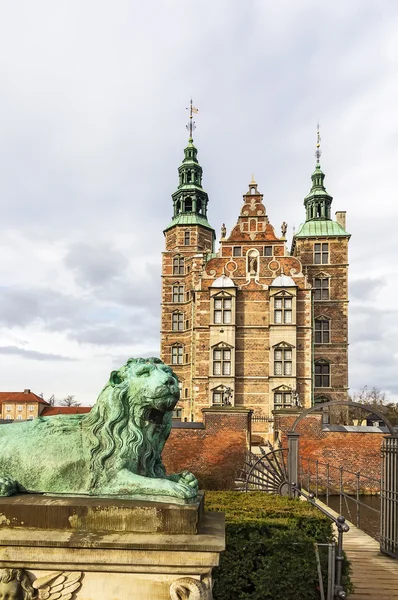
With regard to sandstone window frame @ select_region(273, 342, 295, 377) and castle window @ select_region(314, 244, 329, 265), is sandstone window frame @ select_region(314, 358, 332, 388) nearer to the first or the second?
sandstone window frame @ select_region(273, 342, 295, 377)


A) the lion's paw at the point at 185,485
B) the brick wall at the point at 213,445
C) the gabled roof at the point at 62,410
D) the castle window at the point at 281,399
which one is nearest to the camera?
the lion's paw at the point at 185,485

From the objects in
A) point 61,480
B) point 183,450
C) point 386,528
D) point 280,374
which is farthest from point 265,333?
point 61,480

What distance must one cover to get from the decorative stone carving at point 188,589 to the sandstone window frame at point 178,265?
31871mm

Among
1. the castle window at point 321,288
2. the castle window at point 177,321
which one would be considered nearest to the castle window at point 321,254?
the castle window at point 321,288

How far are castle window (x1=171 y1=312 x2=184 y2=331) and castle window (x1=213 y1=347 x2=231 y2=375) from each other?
6.03 m

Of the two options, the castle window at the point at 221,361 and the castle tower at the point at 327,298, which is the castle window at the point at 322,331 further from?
the castle window at the point at 221,361

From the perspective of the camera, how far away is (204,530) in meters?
2.67

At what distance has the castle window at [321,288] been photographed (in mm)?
31656

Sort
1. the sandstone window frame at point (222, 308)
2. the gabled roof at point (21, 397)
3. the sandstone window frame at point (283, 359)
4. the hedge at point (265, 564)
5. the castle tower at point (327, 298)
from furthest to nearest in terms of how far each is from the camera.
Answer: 1. the gabled roof at point (21, 397)
2. the castle tower at point (327, 298)
3. the sandstone window frame at point (222, 308)
4. the sandstone window frame at point (283, 359)
5. the hedge at point (265, 564)

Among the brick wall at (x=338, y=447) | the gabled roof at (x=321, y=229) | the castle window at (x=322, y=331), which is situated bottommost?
the brick wall at (x=338, y=447)

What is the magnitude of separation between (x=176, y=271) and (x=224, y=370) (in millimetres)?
9737

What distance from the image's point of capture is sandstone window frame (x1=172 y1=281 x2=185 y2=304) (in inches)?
1331

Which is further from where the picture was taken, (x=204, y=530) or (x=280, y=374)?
(x=280, y=374)

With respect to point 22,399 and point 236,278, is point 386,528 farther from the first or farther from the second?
point 22,399
